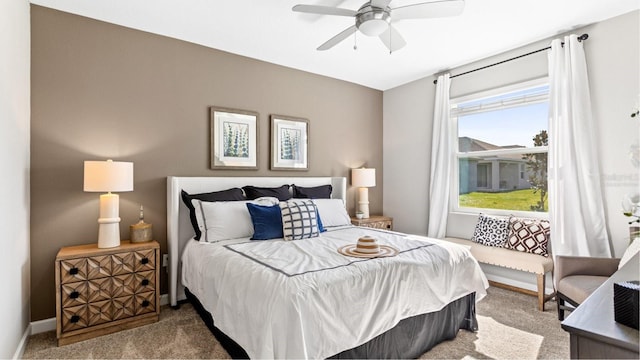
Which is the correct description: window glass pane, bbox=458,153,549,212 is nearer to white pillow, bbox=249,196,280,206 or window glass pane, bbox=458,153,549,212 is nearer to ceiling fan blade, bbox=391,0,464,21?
ceiling fan blade, bbox=391,0,464,21

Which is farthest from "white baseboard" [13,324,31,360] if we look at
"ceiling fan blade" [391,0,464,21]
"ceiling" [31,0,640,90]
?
"ceiling fan blade" [391,0,464,21]

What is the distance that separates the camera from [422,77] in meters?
4.46

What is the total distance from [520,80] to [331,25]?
7.42 feet

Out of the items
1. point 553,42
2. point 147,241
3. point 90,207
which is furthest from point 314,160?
point 553,42

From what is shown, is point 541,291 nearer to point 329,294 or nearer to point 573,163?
point 573,163

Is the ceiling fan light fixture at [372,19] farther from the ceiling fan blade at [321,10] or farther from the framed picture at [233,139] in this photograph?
the framed picture at [233,139]

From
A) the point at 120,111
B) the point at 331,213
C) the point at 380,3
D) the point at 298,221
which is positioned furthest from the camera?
the point at 331,213

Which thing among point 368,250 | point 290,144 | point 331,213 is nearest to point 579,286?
point 368,250

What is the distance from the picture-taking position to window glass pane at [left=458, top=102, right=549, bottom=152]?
3.48 meters

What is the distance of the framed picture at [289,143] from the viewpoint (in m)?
3.88

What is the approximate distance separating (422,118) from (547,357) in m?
3.21

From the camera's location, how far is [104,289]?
2443mm

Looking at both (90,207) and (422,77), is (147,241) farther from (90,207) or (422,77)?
(422,77)

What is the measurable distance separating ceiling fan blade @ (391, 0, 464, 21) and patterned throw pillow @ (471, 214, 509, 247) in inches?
95.4
